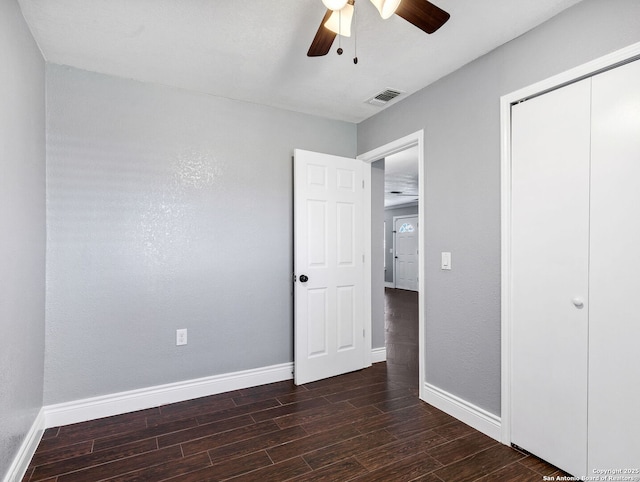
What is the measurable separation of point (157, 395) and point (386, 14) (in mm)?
2880

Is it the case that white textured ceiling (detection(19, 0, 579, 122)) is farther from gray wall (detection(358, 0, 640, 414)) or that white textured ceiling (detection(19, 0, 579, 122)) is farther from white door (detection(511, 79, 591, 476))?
white door (detection(511, 79, 591, 476))

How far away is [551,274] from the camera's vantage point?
1908mm

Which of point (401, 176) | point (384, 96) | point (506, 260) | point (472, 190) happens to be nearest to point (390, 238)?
point (401, 176)

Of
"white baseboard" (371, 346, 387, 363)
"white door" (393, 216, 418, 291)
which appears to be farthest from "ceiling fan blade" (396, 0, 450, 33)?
"white door" (393, 216, 418, 291)

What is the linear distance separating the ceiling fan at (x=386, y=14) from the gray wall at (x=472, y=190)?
2.61ft

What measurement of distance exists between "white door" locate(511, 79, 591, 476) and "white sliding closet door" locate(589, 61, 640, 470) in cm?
5

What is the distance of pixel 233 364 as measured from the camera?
296 centimetres

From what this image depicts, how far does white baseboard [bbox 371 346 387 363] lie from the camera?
3584 mm

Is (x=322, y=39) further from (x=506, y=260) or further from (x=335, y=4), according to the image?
(x=506, y=260)

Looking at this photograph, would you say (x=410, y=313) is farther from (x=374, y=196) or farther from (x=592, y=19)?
(x=592, y=19)

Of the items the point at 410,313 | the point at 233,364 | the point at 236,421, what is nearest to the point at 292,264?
the point at 233,364

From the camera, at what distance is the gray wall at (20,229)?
161 centimetres

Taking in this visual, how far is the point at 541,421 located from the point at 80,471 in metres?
2.54

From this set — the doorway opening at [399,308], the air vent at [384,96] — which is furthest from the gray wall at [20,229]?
the doorway opening at [399,308]
